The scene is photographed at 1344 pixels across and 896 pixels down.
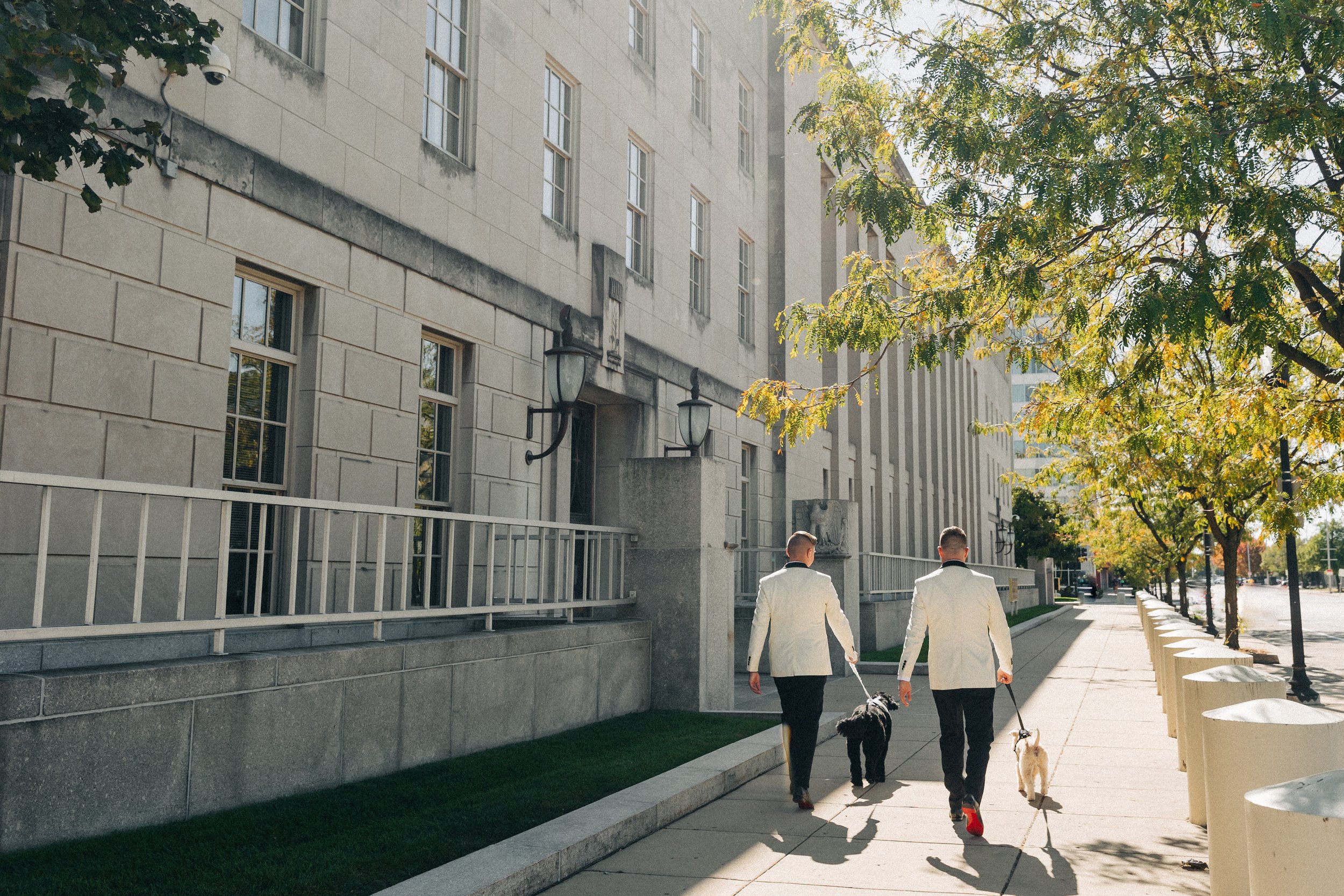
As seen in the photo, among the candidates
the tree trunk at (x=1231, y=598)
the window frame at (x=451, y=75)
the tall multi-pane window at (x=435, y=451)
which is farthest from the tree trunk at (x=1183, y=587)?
the window frame at (x=451, y=75)

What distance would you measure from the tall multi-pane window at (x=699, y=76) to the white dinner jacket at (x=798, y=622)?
42.9ft

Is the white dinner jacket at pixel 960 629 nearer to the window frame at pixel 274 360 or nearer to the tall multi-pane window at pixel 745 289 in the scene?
the window frame at pixel 274 360

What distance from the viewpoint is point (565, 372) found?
12852 millimetres

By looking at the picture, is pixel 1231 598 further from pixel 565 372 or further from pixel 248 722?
pixel 248 722

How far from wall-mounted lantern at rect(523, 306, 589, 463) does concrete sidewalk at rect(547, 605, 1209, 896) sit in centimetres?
482

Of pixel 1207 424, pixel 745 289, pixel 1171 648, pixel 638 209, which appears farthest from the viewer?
pixel 745 289

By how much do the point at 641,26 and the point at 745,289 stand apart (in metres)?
5.72

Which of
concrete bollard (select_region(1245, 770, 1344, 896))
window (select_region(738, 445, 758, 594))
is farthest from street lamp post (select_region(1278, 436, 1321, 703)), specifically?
concrete bollard (select_region(1245, 770, 1344, 896))

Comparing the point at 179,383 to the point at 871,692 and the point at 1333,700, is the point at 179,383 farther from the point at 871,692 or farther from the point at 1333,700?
the point at 1333,700

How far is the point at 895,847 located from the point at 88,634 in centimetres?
475

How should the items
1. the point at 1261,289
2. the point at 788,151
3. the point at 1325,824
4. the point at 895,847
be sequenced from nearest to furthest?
the point at 1325,824 → the point at 895,847 → the point at 1261,289 → the point at 788,151

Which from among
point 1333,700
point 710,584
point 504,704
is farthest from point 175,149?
point 1333,700

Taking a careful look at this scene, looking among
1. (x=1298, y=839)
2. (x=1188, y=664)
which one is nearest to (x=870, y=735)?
(x=1188, y=664)

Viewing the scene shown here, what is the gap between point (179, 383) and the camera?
27.2ft
